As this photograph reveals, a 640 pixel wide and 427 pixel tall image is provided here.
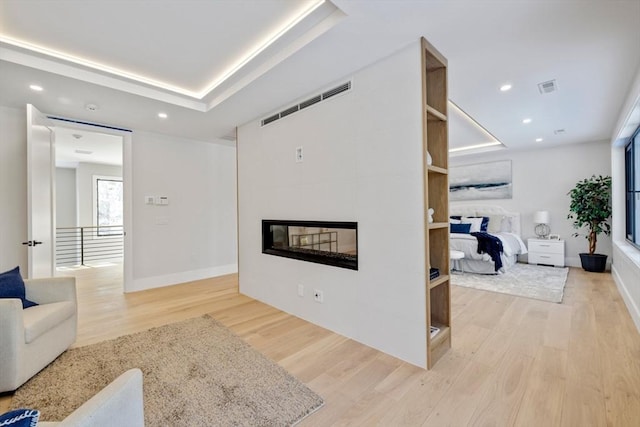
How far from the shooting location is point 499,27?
6.68 feet

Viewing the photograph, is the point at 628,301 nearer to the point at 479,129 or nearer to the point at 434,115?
the point at 479,129

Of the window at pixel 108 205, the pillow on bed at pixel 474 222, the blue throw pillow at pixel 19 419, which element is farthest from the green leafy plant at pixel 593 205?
the window at pixel 108 205

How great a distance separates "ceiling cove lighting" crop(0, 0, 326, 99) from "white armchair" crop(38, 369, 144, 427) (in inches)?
88.7

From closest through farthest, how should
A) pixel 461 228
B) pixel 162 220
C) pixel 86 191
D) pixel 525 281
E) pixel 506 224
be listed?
pixel 525 281 < pixel 162 220 < pixel 461 228 < pixel 506 224 < pixel 86 191

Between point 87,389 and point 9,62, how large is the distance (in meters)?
2.68

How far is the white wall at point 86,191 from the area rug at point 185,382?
6.62 meters

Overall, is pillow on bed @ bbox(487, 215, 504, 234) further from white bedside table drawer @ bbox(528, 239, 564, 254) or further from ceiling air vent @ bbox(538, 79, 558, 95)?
ceiling air vent @ bbox(538, 79, 558, 95)

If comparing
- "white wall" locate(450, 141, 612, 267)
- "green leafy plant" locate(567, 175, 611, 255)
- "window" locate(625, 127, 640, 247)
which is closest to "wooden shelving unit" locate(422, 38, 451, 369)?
"window" locate(625, 127, 640, 247)

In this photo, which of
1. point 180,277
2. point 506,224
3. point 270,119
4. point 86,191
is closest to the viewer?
point 270,119

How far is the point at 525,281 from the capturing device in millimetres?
4508

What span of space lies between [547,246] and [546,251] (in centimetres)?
10

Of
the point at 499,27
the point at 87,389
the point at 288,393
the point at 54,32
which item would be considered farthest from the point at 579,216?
the point at 54,32

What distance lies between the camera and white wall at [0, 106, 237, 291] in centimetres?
441

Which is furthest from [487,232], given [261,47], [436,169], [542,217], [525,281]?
[261,47]
